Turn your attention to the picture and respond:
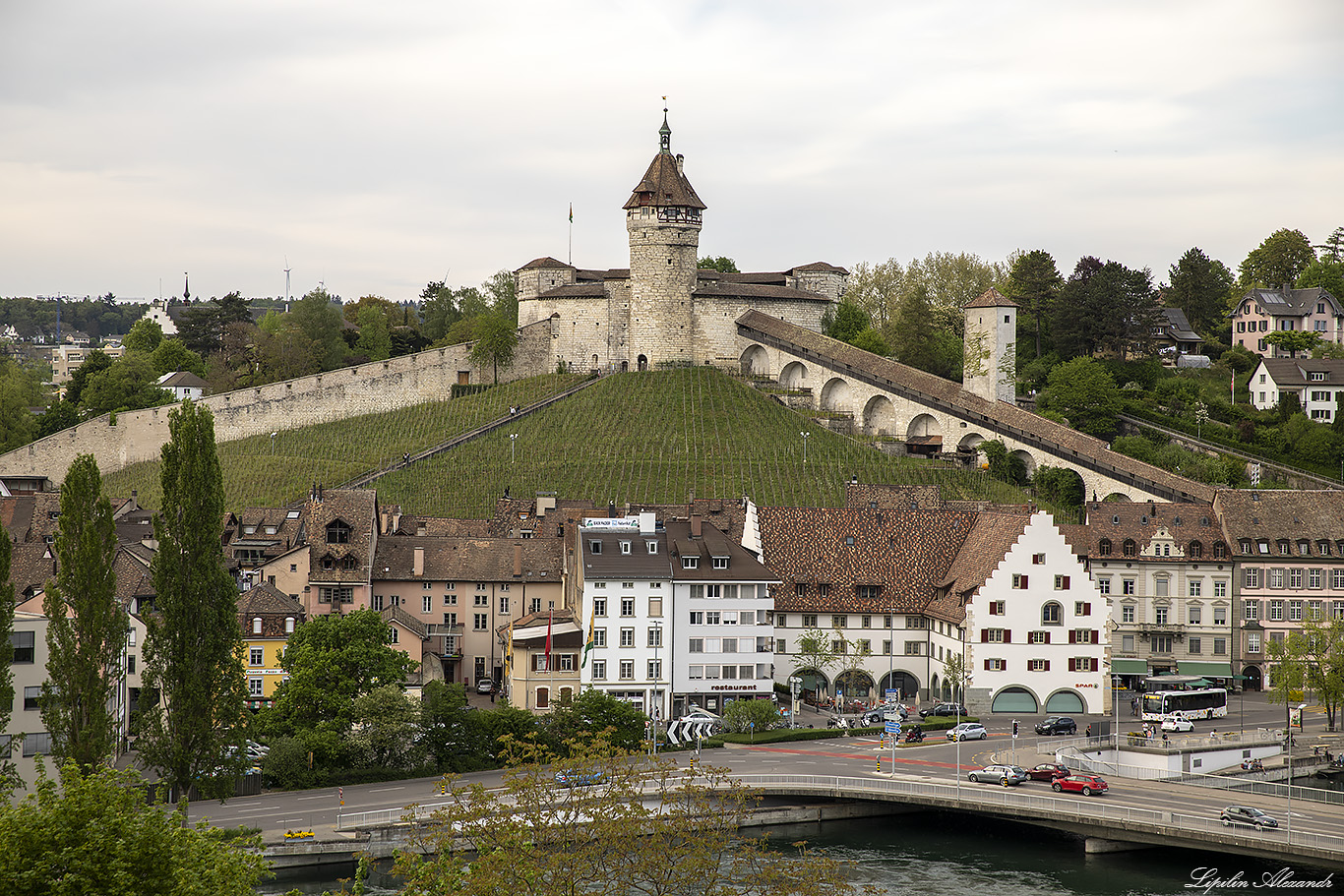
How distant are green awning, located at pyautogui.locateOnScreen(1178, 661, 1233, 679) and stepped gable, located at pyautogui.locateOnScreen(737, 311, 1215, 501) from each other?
1508cm

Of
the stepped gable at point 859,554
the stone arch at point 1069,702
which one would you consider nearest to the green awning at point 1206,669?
the stone arch at point 1069,702

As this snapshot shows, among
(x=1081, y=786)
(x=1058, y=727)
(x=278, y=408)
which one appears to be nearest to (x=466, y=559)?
(x=1058, y=727)

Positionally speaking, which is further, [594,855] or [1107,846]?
[1107,846]

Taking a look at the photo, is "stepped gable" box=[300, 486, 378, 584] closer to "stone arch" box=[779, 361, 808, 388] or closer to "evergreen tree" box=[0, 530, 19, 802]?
"evergreen tree" box=[0, 530, 19, 802]

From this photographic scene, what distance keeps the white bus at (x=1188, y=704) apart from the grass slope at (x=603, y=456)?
2927 centimetres

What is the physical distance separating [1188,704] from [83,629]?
146 feet

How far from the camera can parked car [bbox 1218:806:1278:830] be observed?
4844 centimetres

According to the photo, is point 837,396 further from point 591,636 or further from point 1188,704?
point 591,636

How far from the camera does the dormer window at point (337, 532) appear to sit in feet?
239

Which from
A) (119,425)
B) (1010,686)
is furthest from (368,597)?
(119,425)

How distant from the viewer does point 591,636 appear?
65.1 metres

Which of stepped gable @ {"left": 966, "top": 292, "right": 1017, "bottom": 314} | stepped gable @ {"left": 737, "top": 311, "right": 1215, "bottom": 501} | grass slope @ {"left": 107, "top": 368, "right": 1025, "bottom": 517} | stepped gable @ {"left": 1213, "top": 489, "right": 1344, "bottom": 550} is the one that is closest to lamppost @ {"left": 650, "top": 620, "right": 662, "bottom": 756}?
grass slope @ {"left": 107, "top": 368, "right": 1025, "bottom": 517}

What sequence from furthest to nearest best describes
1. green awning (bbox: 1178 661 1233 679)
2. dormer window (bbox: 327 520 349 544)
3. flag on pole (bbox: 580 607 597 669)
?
1. green awning (bbox: 1178 661 1233 679)
2. dormer window (bbox: 327 520 349 544)
3. flag on pole (bbox: 580 607 597 669)

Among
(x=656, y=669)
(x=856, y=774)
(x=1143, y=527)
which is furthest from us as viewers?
(x=1143, y=527)
